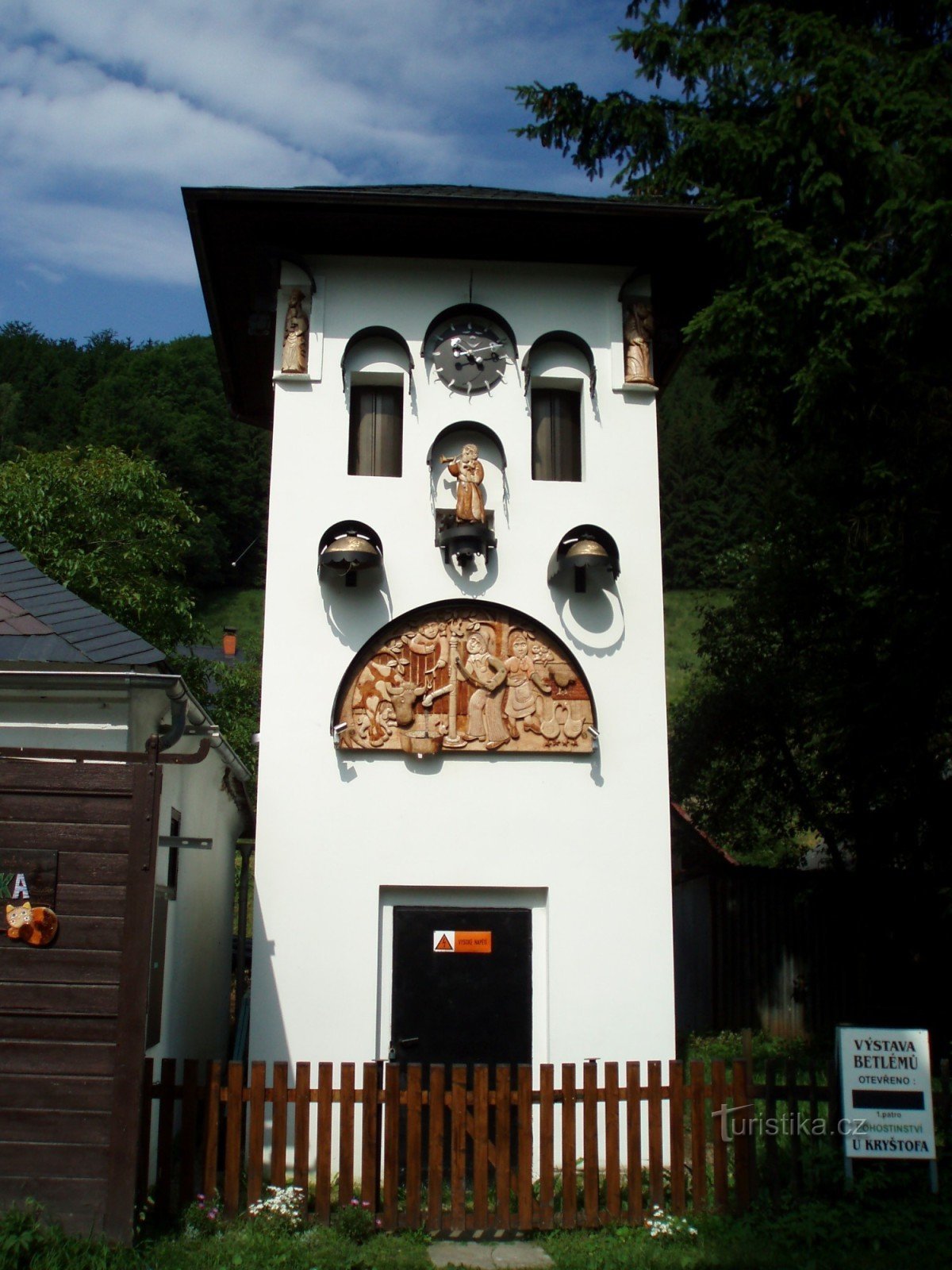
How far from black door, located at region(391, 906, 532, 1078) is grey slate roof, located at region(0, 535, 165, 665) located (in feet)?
10.2

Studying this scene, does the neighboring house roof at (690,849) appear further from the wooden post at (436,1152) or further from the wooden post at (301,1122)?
the wooden post at (301,1122)

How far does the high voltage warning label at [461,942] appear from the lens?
879 centimetres

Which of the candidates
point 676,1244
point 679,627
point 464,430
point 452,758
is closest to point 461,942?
point 452,758

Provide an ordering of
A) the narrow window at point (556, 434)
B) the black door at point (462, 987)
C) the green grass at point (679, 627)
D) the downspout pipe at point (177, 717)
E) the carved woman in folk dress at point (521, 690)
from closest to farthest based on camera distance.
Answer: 1. the downspout pipe at point (177, 717)
2. the black door at point (462, 987)
3. the carved woman in folk dress at point (521, 690)
4. the narrow window at point (556, 434)
5. the green grass at point (679, 627)

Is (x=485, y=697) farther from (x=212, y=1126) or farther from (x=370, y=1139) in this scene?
(x=212, y=1126)

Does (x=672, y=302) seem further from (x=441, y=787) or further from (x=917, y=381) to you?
(x=441, y=787)

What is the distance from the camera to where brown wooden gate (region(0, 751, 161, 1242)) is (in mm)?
6148

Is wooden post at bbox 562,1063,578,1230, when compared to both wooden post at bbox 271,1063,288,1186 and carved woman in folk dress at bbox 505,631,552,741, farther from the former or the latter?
carved woman in folk dress at bbox 505,631,552,741

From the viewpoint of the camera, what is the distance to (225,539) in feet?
192

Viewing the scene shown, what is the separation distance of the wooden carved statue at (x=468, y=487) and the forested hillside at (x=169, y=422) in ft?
128

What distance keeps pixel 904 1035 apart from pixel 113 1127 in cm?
504

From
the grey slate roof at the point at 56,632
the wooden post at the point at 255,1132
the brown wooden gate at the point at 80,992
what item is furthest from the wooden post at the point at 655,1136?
the grey slate roof at the point at 56,632

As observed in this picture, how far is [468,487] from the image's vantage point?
30.6 ft

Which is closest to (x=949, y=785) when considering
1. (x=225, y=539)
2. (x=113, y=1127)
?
(x=113, y=1127)
